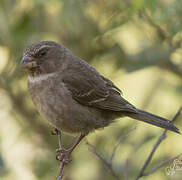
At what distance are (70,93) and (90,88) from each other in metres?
0.29

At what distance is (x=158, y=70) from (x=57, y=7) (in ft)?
4.82

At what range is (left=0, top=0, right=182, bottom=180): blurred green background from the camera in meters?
5.50

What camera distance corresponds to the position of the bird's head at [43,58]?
489 cm

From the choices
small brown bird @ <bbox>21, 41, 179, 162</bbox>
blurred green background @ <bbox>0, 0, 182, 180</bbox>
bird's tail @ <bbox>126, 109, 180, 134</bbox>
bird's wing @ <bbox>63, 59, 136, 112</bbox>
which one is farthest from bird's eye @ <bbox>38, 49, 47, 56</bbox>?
bird's tail @ <bbox>126, 109, 180, 134</bbox>

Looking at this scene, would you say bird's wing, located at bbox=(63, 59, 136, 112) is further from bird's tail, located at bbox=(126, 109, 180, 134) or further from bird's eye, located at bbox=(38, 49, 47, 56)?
bird's eye, located at bbox=(38, 49, 47, 56)

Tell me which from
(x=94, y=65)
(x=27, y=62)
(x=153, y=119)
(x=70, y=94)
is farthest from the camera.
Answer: (x=94, y=65)

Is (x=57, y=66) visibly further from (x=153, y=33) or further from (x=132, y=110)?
(x=153, y=33)

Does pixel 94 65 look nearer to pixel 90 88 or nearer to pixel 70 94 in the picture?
pixel 90 88

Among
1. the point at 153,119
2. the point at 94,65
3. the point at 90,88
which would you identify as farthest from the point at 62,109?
the point at 94,65

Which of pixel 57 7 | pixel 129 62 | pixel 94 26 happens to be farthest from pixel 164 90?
pixel 57 7

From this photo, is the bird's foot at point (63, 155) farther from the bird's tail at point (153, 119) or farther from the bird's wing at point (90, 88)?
the bird's tail at point (153, 119)

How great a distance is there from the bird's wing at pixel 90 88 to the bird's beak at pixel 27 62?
14.7 inches

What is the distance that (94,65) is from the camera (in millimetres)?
5863

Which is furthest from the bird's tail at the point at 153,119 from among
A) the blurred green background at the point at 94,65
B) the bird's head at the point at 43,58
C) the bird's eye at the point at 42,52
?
the bird's eye at the point at 42,52
